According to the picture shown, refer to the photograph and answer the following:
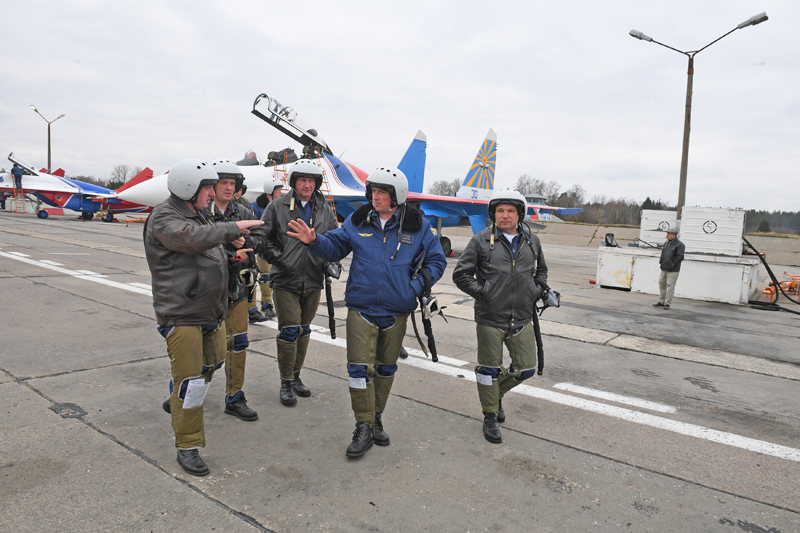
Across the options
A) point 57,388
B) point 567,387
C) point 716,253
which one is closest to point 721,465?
point 567,387

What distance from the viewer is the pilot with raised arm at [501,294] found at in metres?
3.60

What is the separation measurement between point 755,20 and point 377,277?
1281 cm

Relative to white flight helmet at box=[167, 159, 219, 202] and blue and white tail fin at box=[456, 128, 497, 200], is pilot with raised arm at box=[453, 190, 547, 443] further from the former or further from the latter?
blue and white tail fin at box=[456, 128, 497, 200]

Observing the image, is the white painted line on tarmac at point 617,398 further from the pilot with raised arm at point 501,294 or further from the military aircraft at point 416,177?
the military aircraft at point 416,177

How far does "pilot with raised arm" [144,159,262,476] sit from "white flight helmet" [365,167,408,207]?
0.92m

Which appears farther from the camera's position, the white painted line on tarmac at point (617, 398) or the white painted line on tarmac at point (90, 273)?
the white painted line on tarmac at point (90, 273)

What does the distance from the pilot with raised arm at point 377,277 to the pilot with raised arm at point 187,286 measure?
579 mm

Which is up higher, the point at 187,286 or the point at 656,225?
the point at 656,225

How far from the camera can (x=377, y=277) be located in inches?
129

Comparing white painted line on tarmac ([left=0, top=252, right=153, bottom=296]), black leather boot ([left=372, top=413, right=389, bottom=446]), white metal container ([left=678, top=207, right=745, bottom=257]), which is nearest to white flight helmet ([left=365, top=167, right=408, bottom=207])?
black leather boot ([left=372, top=413, right=389, bottom=446])

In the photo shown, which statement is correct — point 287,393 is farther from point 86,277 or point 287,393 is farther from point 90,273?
point 90,273

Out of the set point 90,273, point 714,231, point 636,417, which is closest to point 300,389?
point 636,417

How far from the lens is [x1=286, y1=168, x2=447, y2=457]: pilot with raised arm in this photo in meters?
3.25

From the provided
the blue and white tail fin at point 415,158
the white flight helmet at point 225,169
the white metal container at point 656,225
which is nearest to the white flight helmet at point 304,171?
the white flight helmet at point 225,169
